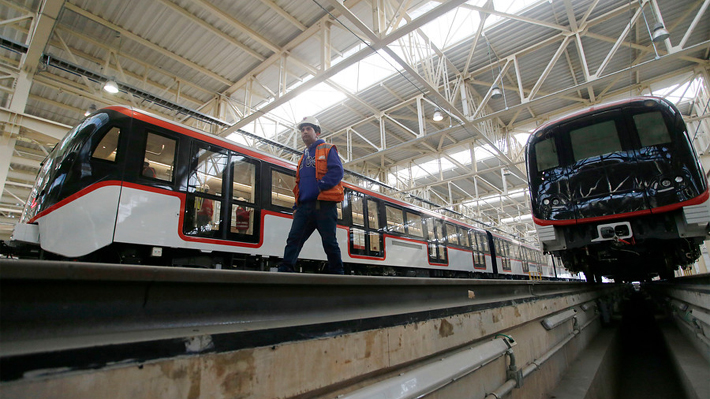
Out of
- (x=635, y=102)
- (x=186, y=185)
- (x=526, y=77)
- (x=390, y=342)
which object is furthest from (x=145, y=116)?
(x=526, y=77)

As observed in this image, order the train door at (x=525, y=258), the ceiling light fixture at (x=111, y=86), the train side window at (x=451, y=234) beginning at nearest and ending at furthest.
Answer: the ceiling light fixture at (x=111, y=86)
the train side window at (x=451, y=234)
the train door at (x=525, y=258)

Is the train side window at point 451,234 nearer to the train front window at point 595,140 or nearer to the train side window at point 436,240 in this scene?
the train side window at point 436,240

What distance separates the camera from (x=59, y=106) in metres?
10.3

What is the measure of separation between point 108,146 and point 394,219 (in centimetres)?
582

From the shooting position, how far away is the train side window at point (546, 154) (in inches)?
206

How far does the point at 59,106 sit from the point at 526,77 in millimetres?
15144

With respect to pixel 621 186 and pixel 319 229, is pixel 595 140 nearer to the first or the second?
pixel 621 186

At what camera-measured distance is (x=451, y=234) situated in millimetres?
10414

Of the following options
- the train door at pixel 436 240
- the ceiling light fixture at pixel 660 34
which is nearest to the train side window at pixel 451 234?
the train door at pixel 436 240

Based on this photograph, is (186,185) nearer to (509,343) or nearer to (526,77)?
(509,343)

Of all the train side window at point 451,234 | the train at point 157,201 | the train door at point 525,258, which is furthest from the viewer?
the train door at point 525,258

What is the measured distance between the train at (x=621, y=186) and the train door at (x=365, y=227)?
3277 millimetres

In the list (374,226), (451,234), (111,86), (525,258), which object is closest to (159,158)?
(111,86)

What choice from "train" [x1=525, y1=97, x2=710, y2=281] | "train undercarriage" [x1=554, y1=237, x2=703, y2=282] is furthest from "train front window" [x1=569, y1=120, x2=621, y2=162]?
"train undercarriage" [x1=554, y1=237, x2=703, y2=282]
